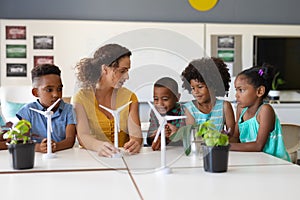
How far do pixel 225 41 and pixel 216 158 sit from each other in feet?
10.1

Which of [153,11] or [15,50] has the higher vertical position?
[153,11]

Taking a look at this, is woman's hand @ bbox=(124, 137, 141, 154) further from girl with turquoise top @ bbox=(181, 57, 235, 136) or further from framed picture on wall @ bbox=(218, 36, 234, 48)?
framed picture on wall @ bbox=(218, 36, 234, 48)

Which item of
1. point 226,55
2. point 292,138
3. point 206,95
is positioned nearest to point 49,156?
point 206,95

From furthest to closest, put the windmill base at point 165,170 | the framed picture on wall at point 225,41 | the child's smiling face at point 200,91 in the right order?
the framed picture on wall at point 225,41, the child's smiling face at point 200,91, the windmill base at point 165,170

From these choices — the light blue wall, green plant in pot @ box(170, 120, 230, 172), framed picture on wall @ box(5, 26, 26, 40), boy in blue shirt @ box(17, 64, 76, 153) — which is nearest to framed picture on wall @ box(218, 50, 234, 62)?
the light blue wall

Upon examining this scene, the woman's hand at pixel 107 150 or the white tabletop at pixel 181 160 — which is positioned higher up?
the woman's hand at pixel 107 150

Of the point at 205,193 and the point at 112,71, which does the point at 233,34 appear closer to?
the point at 112,71

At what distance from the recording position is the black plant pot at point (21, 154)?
4.00ft

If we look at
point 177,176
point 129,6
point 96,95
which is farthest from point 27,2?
point 177,176

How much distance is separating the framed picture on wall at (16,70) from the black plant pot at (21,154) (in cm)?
279

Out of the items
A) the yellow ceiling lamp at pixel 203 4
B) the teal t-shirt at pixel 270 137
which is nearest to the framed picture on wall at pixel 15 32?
the yellow ceiling lamp at pixel 203 4

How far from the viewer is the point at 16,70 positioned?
385cm

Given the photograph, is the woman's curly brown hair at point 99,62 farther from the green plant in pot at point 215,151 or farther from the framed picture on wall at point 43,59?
the framed picture on wall at point 43,59

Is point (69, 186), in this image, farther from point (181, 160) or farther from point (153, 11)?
point (153, 11)
